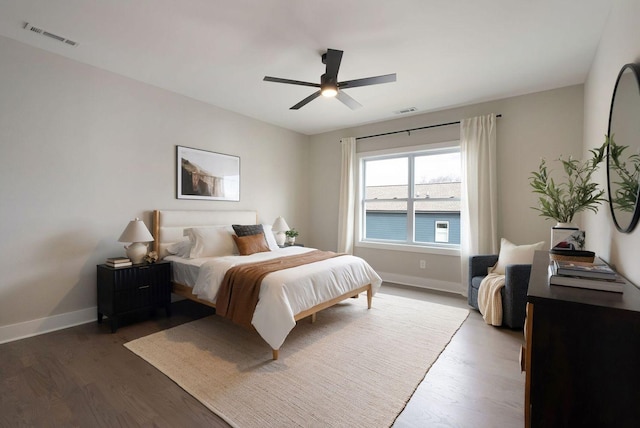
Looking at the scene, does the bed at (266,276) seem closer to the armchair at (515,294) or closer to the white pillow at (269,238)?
the white pillow at (269,238)

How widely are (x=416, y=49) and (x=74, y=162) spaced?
377 cm

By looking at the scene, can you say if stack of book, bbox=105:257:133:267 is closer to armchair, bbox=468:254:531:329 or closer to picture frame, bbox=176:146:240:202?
picture frame, bbox=176:146:240:202

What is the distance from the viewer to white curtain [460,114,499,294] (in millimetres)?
4020

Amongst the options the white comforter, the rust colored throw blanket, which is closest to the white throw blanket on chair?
the white comforter

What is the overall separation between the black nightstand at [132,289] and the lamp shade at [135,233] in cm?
30

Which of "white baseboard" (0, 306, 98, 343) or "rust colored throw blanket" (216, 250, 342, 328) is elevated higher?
"rust colored throw blanket" (216, 250, 342, 328)

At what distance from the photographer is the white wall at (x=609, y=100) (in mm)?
1601

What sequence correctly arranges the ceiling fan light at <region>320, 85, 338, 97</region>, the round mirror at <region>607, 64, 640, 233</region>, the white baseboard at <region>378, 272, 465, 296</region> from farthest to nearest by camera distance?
the white baseboard at <region>378, 272, 465, 296</region>, the ceiling fan light at <region>320, 85, 338, 97</region>, the round mirror at <region>607, 64, 640, 233</region>

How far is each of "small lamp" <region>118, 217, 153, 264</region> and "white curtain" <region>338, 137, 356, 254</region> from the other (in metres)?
3.24

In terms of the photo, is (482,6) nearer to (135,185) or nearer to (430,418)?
(430,418)

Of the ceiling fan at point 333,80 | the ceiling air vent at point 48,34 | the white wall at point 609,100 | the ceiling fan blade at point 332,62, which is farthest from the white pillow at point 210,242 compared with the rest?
the white wall at point 609,100

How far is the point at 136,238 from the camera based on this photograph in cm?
312

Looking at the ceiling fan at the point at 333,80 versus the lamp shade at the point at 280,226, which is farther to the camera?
the lamp shade at the point at 280,226

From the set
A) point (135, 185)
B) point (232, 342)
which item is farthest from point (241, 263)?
point (135, 185)
